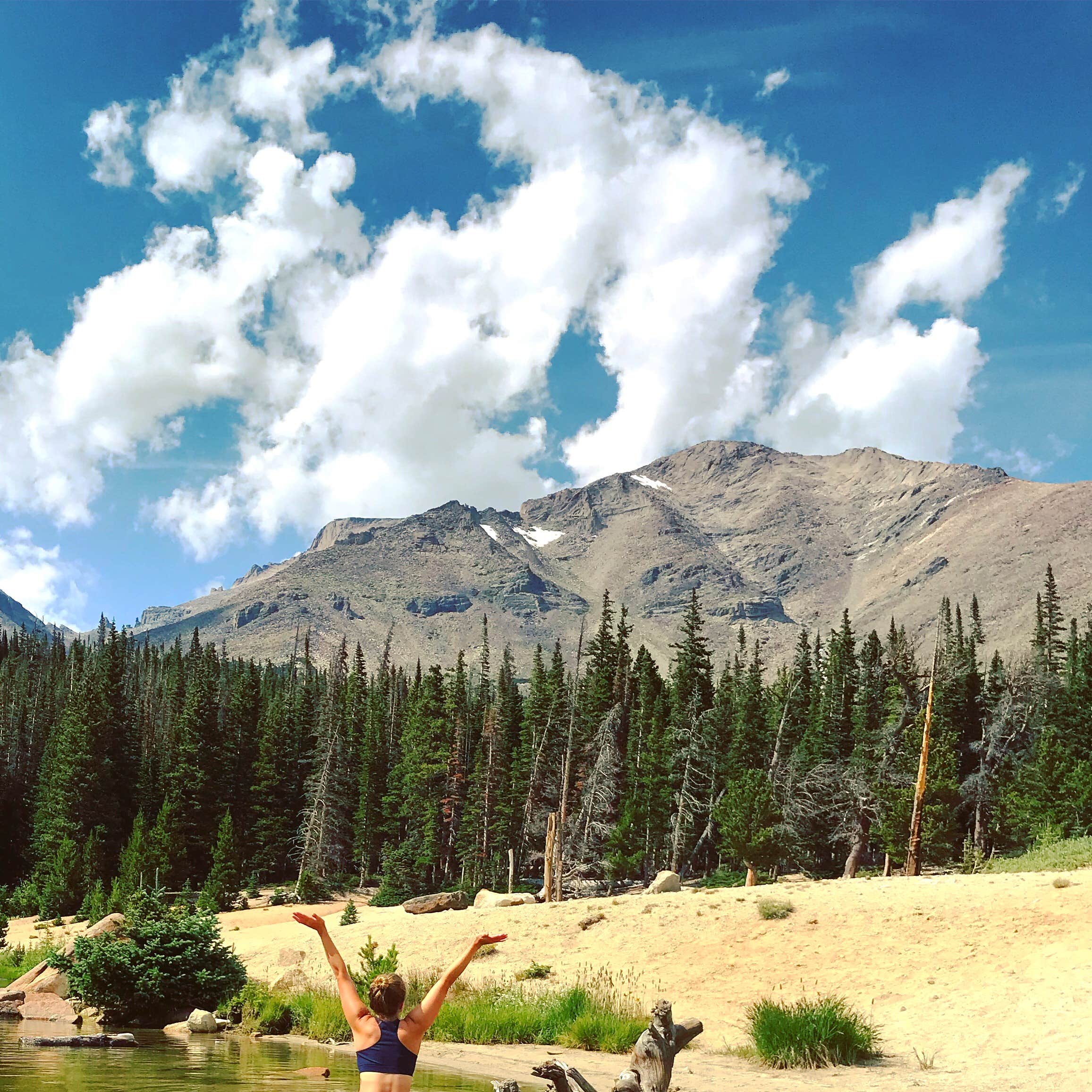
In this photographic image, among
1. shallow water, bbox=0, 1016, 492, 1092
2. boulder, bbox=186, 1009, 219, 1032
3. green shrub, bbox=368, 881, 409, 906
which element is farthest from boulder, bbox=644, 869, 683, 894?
green shrub, bbox=368, 881, 409, 906

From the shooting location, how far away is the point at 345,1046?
69.0ft

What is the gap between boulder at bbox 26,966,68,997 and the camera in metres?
27.5

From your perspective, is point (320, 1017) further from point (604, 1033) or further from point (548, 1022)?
point (604, 1033)

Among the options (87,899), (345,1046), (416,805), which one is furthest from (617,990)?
(416,805)

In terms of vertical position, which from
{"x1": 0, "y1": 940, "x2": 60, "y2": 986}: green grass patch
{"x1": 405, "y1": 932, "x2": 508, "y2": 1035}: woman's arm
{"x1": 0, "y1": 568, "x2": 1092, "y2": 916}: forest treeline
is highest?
{"x1": 0, "y1": 568, "x2": 1092, "y2": 916}: forest treeline

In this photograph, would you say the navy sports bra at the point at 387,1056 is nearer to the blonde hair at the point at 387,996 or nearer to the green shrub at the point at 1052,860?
the blonde hair at the point at 387,996

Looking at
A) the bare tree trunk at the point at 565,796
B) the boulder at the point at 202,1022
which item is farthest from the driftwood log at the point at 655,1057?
the bare tree trunk at the point at 565,796

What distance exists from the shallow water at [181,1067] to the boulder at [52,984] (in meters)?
5.35

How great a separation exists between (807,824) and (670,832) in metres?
8.56

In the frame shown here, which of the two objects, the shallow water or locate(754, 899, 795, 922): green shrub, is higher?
locate(754, 899, 795, 922): green shrub

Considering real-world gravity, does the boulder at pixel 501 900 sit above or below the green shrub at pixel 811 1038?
above

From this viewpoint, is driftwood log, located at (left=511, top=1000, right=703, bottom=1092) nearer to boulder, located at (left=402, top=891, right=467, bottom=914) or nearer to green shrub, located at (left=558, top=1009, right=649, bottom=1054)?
green shrub, located at (left=558, top=1009, right=649, bottom=1054)

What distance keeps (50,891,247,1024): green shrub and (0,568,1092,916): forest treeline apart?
29923 millimetres

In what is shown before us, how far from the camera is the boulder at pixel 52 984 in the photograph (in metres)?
27.5
